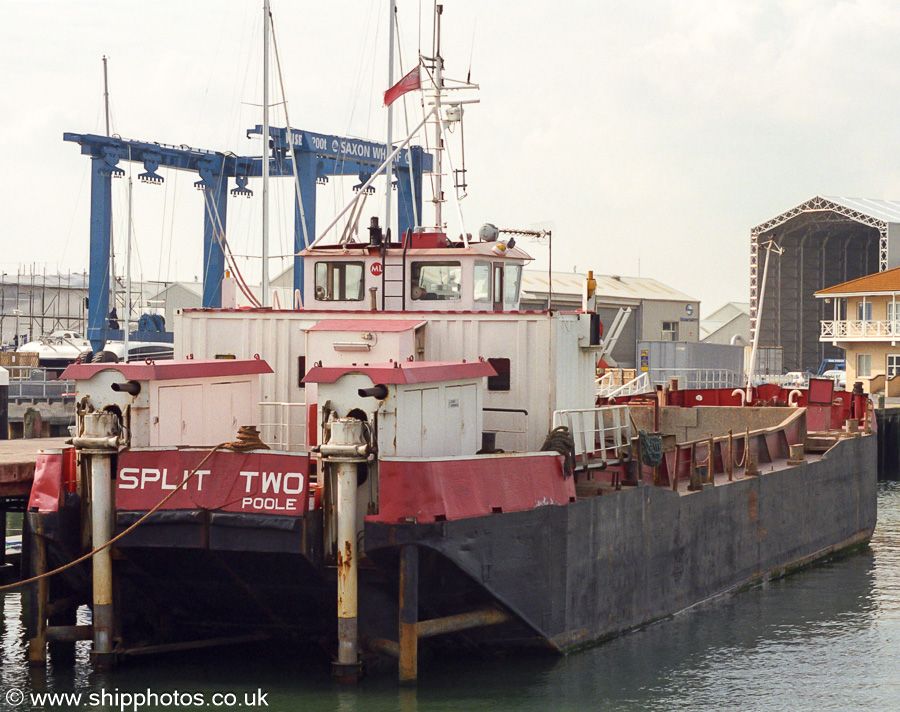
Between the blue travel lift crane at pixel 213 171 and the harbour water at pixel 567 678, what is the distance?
33463 mm

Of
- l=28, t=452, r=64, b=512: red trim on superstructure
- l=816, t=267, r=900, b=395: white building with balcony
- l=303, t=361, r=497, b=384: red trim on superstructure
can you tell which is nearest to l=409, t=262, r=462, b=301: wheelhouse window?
l=303, t=361, r=497, b=384: red trim on superstructure

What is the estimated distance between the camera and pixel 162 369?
1617cm

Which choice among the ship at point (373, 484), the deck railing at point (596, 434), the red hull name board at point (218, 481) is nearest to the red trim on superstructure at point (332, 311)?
Answer: the ship at point (373, 484)

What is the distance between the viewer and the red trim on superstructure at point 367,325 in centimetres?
1764

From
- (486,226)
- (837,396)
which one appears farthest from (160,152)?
(486,226)

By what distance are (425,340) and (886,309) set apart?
1809 inches

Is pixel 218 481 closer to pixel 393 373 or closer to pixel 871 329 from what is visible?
pixel 393 373

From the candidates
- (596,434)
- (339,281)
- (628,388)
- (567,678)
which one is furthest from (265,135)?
(567,678)

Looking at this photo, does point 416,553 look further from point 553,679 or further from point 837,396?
point 837,396

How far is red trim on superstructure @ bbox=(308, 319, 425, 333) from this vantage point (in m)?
17.6

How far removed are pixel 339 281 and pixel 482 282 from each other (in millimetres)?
2377

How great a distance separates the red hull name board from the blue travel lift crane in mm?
35301

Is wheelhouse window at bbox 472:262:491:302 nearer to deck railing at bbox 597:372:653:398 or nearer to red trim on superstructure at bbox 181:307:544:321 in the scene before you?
red trim on superstructure at bbox 181:307:544:321

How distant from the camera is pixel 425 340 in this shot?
18344mm
